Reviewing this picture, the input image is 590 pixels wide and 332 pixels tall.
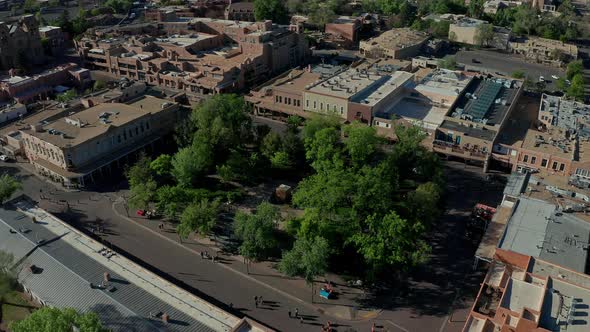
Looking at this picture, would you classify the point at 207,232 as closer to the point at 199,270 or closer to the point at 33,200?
the point at 199,270

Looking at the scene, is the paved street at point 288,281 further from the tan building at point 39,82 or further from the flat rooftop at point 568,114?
the tan building at point 39,82

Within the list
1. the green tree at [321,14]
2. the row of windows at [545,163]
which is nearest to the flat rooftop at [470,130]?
the row of windows at [545,163]

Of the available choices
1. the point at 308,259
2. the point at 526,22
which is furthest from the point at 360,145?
the point at 526,22

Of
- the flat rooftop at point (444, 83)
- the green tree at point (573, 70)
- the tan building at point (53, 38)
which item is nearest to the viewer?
the flat rooftop at point (444, 83)

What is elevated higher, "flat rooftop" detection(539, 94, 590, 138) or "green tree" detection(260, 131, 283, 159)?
"flat rooftop" detection(539, 94, 590, 138)

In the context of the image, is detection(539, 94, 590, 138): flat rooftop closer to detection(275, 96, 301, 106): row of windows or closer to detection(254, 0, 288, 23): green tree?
detection(275, 96, 301, 106): row of windows

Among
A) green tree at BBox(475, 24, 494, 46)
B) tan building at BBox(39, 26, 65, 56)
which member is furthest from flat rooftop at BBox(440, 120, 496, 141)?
tan building at BBox(39, 26, 65, 56)

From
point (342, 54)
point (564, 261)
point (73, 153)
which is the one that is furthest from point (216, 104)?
point (342, 54)
